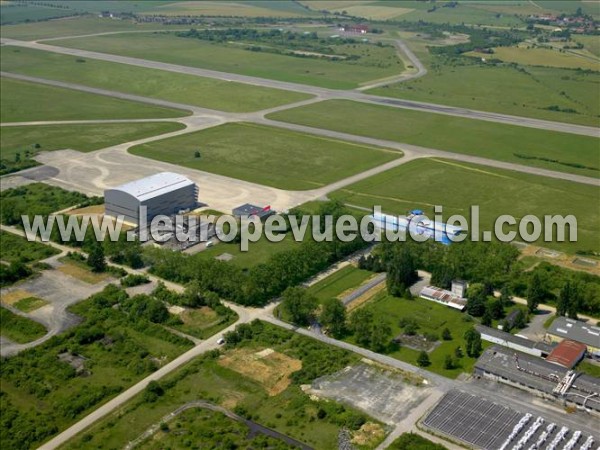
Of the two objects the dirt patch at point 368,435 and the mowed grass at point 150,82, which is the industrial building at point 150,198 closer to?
the dirt patch at point 368,435

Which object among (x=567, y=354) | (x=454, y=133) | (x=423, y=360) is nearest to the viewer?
(x=423, y=360)

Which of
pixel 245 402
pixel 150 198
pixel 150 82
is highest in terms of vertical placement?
A: pixel 150 82

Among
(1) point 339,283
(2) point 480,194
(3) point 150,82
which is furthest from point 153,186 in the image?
(3) point 150,82

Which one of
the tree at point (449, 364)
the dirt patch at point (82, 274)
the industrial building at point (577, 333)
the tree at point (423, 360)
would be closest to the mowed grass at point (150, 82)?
the dirt patch at point (82, 274)

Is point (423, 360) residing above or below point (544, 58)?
below

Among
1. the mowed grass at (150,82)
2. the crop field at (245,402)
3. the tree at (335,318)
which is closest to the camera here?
the crop field at (245,402)

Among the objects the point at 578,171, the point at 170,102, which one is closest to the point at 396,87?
the point at 170,102

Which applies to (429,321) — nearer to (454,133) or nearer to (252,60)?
(454,133)
